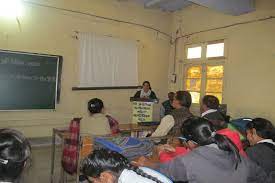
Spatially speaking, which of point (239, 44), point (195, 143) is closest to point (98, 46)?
point (239, 44)

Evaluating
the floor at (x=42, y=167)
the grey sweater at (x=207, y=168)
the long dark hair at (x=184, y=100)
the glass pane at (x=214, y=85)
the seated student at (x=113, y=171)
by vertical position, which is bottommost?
the floor at (x=42, y=167)

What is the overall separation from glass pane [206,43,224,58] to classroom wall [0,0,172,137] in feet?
4.01

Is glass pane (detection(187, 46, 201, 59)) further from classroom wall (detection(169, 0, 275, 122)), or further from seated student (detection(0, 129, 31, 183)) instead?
seated student (detection(0, 129, 31, 183))

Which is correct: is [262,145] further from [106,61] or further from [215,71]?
[106,61]

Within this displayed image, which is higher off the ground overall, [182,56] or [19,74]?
[182,56]

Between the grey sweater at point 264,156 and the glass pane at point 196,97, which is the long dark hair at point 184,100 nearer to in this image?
the grey sweater at point 264,156

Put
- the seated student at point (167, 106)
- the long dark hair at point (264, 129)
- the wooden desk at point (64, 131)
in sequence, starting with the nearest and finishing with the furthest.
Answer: the long dark hair at point (264, 129)
the wooden desk at point (64, 131)
the seated student at point (167, 106)

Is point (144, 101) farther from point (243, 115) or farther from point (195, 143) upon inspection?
point (195, 143)

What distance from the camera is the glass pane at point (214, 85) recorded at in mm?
5645

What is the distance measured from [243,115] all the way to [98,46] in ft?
10.1

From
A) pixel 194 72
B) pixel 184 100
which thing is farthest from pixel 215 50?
→ pixel 184 100

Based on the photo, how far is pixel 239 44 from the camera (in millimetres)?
5203

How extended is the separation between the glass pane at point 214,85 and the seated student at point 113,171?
4754 mm

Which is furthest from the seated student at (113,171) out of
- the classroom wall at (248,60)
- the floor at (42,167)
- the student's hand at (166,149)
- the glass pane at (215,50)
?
the glass pane at (215,50)
